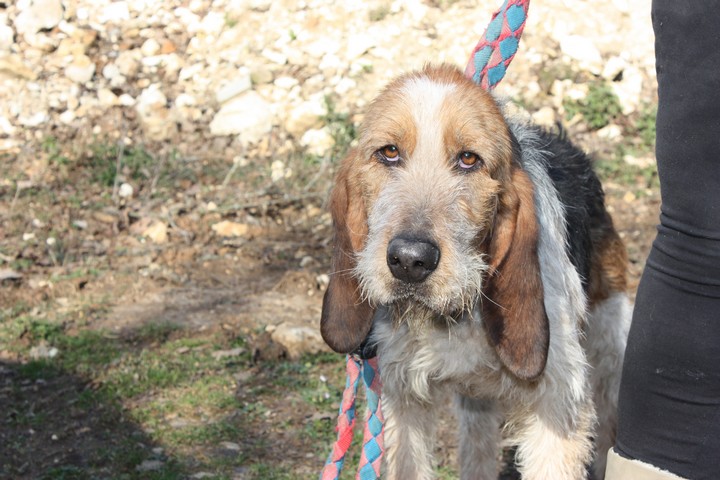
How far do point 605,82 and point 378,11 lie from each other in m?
2.12

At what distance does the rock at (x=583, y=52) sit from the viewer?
8.02m

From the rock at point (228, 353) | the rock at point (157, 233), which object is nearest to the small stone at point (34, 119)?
the rock at point (157, 233)

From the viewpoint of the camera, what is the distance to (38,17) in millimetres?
8359

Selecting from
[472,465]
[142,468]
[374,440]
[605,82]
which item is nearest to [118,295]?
[142,468]

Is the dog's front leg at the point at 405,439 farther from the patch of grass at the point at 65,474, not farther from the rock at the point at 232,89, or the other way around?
the rock at the point at 232,89

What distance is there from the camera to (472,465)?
3.63 m

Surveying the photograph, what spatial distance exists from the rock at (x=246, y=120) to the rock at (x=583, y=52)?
266 cm

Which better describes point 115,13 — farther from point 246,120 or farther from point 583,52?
point 583,52

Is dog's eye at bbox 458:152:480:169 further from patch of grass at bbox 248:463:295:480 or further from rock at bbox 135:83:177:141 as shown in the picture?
rock at bbox 135:83:177:141

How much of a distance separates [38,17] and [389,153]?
6555 mm

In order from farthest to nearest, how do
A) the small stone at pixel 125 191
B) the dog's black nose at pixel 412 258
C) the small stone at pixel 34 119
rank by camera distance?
the small stone at pixel 34 119 → the small stone at pixel 125 191 → the dog's black nose at pixel 412 258

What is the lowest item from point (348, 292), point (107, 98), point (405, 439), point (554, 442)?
point (107, 98)

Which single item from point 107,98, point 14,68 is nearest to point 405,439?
point 107,98

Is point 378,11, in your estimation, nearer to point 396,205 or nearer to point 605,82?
point 605,82
